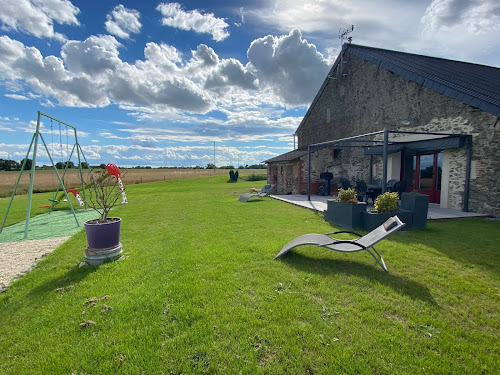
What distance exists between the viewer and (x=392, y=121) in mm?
12086

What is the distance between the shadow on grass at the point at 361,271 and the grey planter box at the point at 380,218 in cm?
208

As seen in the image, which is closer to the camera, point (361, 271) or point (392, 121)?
point (361, 271)

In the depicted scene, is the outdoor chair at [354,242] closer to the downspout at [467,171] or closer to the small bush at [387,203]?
the small bush at [387,203]

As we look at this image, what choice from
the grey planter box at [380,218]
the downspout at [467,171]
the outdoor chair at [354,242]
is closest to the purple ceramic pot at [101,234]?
the outdoor chair at [354,242]

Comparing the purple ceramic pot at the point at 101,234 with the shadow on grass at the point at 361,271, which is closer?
the shadow on grass at the point at 361,271

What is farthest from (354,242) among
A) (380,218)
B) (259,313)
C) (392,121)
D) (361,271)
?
(392,121)

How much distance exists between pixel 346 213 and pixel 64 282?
647 cm

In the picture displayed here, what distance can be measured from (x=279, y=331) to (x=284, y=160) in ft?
52.8

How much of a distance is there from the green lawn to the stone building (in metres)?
4.23

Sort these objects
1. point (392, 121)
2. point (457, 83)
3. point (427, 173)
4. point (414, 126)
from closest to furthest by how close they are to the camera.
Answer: point (457, 83)
point (414, 126)
point (427, 173)
point (392, 121)

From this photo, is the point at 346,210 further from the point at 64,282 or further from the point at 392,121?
the point at 392,121

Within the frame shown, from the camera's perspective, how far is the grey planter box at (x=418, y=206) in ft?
22.8

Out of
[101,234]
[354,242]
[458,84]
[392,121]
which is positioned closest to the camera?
[354,242]

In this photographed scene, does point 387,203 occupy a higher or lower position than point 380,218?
higher
